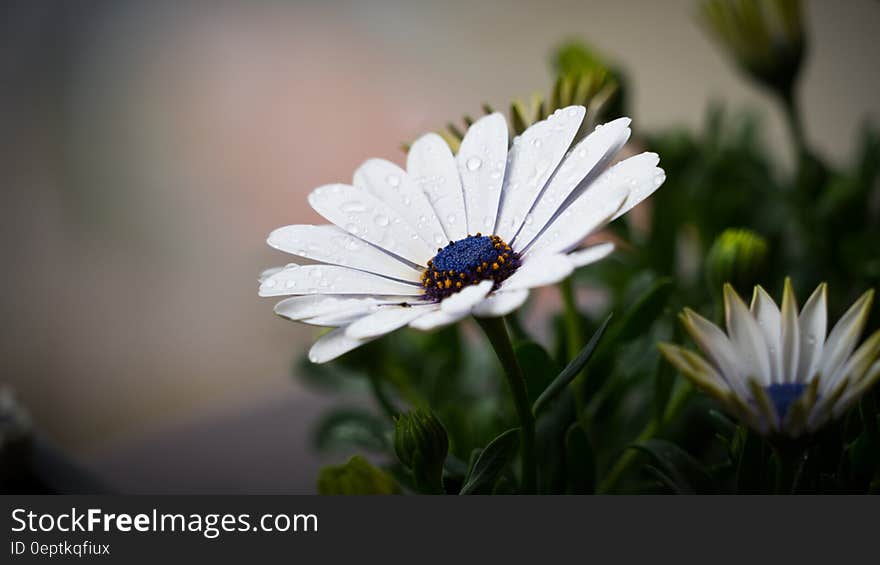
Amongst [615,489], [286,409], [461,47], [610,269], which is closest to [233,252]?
[461,47]

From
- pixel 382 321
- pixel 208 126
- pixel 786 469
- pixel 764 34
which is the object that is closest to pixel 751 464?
pixel 786 469

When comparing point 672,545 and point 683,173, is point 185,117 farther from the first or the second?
point 672,545

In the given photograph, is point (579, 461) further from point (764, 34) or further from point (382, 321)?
point (764, 34)

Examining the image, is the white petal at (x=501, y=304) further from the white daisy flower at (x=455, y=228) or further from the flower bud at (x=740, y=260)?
the flower bud at (x=740, y=260)

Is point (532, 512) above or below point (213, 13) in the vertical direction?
below

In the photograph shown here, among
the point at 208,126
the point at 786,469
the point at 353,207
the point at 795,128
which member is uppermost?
the point at 208,126

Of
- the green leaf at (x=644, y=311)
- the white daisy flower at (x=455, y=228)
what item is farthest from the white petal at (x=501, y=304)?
the green leaf at (x=644, y=311)
